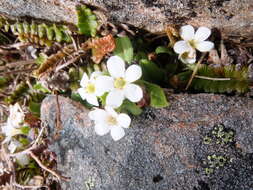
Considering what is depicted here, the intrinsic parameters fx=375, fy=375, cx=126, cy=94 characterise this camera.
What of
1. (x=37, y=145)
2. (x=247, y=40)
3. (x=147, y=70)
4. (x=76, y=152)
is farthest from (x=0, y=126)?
(x=247, y=40)

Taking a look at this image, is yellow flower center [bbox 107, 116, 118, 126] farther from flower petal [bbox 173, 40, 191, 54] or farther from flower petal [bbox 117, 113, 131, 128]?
flower petal [bbox 173, 40, 191, 54]

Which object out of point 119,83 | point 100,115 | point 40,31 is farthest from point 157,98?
point 40,31

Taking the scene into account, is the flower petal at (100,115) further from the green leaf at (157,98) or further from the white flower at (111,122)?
the green leaf at (157,98)

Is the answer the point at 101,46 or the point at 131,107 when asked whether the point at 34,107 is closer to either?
the point at 101,46

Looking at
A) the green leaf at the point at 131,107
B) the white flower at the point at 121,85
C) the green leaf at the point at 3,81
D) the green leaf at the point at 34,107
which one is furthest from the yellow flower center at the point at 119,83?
the green leaf at the point at 3,81

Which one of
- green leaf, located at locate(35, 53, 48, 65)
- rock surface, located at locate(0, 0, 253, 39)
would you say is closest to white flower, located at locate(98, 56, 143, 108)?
rock surface, located at locate(0, 0, 253, 39)

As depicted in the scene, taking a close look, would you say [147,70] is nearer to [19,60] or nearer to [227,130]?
[227,130]
